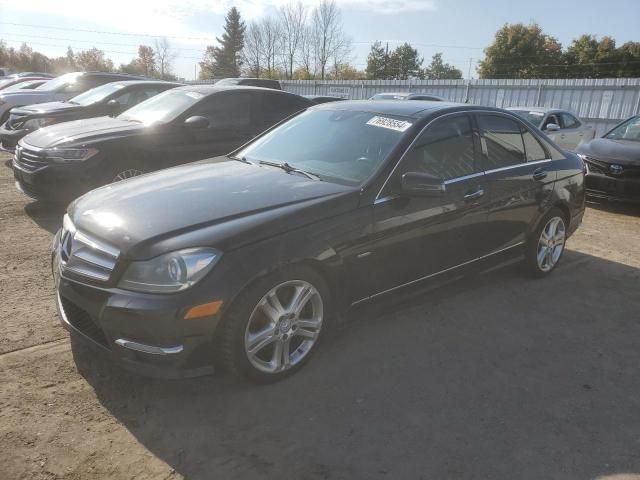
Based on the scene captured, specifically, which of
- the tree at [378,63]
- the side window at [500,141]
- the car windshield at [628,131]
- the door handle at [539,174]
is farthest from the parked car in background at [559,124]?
the tree at [378,63]

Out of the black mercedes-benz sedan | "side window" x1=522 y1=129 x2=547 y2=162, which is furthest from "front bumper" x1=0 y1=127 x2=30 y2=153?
"side window" x1=522 y1=129 x2=547 y2=162

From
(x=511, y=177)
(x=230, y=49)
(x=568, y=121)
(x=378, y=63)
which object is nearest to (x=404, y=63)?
(x=378, y=63)

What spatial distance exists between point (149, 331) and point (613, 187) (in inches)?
295

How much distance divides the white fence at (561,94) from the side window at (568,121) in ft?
16.5

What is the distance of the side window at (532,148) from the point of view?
Result: 15.0ft

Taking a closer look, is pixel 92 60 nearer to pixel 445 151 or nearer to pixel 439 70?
pixel 439 70

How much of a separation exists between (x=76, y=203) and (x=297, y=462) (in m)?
2.20

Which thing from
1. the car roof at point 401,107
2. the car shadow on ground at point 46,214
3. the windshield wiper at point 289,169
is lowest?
the car shadow on ground at point 46,214

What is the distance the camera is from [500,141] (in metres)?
4.31

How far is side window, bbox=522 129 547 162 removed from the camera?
4574mm

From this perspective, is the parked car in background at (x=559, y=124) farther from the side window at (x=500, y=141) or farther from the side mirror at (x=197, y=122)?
the side mirror at (x=197, y=122)

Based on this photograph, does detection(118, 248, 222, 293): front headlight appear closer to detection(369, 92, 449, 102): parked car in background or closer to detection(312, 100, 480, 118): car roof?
detection(312, 100, 480, 118): car roof

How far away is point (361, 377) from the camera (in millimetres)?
3123

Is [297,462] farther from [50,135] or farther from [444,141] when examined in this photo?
[50,135]
